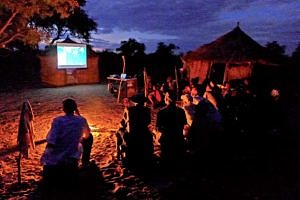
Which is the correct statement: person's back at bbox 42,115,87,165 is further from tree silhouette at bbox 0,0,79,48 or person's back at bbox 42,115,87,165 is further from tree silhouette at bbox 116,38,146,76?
tree silhouette at bbox 116,38,146,76

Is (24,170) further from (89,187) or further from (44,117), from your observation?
(44,117)

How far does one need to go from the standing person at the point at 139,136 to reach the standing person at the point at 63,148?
1.11 m

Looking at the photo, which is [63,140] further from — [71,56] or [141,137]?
[71,56]

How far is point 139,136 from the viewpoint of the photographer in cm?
676

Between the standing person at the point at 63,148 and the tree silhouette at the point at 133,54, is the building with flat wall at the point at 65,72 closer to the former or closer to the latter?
the tree silhouette at the point at 133,54

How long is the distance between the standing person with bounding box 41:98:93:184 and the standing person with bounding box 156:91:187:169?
1657 millimetres

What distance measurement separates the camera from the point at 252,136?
355 inches

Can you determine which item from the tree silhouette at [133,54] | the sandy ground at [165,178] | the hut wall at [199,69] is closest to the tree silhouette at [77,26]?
the tree silhouette at [133,54]

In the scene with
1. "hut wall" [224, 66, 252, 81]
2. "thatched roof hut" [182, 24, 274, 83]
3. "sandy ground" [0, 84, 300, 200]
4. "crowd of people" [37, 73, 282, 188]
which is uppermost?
"thatched roof hut" [182, 24, 274, 83]

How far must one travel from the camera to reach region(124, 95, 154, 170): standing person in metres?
6.71

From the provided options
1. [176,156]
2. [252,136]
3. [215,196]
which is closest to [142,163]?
[176,156]

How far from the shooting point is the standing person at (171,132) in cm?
689

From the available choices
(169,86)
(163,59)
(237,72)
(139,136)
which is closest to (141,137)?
(139,136)

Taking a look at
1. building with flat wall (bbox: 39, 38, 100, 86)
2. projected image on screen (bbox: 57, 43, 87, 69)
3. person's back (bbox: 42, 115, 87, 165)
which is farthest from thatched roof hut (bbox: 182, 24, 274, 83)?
person's back (bbox: 42, 115, 87, 165)
